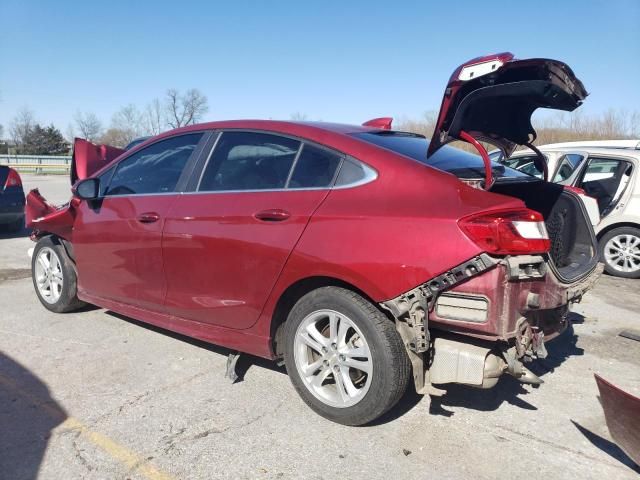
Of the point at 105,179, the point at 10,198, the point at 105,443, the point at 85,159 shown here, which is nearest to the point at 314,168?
the point at 105,443

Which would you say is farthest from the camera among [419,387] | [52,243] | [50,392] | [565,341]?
[52,243]

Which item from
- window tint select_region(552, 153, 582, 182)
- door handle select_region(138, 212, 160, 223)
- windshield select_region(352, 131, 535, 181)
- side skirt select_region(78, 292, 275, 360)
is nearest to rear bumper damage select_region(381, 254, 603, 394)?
windshield select_region(352, 131, 535, 181)

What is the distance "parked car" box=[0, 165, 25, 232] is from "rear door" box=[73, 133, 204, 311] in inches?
233

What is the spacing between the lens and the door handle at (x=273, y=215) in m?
3.11

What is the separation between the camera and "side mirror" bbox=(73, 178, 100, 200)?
14.3ft

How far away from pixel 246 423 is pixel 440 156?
6.54ft

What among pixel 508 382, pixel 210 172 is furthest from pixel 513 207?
pixel 210 172

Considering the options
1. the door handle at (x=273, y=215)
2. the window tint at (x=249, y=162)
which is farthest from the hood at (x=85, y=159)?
the door handle at (x=273, y=215)

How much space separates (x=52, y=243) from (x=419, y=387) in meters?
3.85

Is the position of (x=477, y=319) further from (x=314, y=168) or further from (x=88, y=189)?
(x=88, y=189)

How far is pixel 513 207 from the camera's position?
105 inches

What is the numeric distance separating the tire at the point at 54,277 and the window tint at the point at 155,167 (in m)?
0.98

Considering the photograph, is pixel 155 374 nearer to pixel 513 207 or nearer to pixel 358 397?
pixel 358 397

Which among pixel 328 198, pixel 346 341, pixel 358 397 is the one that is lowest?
pixel 358 397
